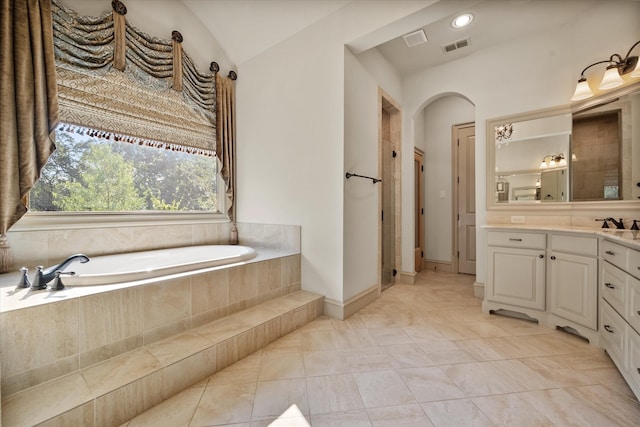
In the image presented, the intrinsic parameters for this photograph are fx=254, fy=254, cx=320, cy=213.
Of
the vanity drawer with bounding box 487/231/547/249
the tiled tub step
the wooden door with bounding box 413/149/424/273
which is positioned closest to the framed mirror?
the vanity drawer with bounding box 487/231/547/249

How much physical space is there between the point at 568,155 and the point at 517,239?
3.20 feet

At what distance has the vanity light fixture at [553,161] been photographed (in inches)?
93.8

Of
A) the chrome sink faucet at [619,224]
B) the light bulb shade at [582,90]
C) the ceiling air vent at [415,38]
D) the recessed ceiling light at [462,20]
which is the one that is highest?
the recessed ceiling light at [462,20]

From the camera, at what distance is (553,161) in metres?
2.44

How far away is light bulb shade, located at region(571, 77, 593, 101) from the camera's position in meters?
2.15

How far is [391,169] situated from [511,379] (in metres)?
2.36

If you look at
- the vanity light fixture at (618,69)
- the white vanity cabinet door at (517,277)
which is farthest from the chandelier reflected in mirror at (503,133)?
the white vanity cabinet door at (517,277)

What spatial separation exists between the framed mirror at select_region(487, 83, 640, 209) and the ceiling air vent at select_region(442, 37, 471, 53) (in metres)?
0.88

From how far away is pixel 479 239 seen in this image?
2.79 metres

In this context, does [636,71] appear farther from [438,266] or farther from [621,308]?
[438,266]

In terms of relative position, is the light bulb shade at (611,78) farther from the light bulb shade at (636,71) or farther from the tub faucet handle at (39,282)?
the tub faucet handle at (39,282)

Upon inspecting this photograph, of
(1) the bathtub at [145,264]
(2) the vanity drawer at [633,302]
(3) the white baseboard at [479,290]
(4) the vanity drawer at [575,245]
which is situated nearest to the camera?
(2) the vanity drawer at [633,302]

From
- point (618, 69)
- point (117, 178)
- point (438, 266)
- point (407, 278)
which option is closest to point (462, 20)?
point (618, 69)

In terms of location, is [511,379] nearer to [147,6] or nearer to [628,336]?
[628,336]
